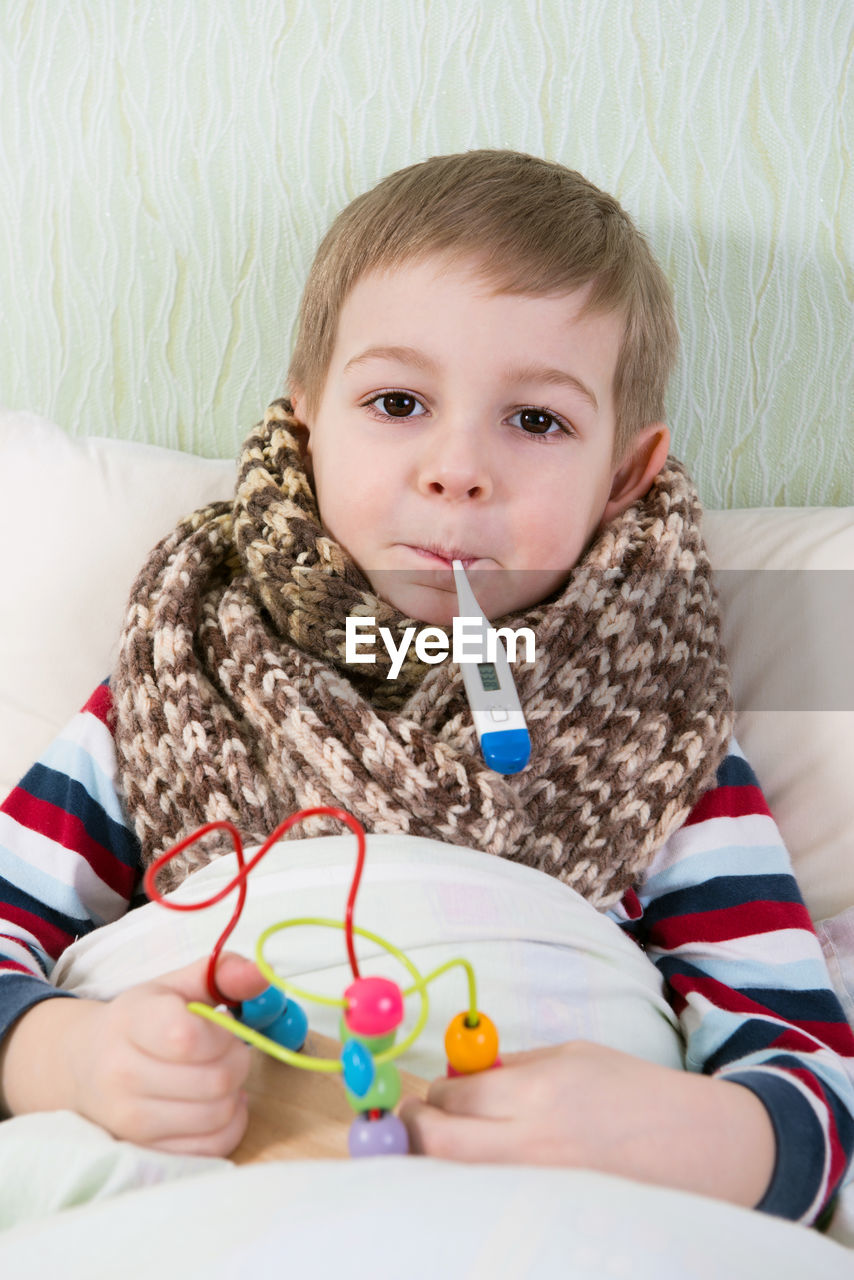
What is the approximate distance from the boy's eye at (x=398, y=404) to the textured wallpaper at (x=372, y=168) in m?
0.37

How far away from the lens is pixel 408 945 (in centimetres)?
62

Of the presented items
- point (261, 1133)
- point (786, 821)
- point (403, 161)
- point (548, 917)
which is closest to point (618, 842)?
point (548, 917)

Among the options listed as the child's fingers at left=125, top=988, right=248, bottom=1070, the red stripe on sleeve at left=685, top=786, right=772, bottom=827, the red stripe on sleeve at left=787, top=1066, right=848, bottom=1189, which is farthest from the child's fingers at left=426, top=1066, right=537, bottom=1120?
the red stripe on sleeve at left=685, top=786, right=772, bottom=827

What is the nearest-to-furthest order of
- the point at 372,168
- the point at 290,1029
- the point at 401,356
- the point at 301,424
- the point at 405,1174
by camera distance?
the point at 405,1174
the point at 290,1029
the point at 401,356
the point at 301,424
the point at 372,168

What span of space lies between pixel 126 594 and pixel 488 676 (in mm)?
414

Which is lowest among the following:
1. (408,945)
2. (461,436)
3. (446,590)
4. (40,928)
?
(40,928)

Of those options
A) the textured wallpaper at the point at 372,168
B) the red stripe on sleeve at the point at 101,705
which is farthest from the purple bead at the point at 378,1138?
the textured wallpaper at the point at 372,168

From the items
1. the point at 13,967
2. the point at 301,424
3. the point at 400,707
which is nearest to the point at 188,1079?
the point at 13,967

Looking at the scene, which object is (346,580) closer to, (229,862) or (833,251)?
(229,862)

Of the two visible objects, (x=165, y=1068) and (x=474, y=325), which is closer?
(x=165, y=1068)

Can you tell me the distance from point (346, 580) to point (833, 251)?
2.21 ft

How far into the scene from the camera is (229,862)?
0.70 metres

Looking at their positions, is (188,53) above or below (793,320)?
above

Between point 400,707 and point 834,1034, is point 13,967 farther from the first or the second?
point 834,1034
